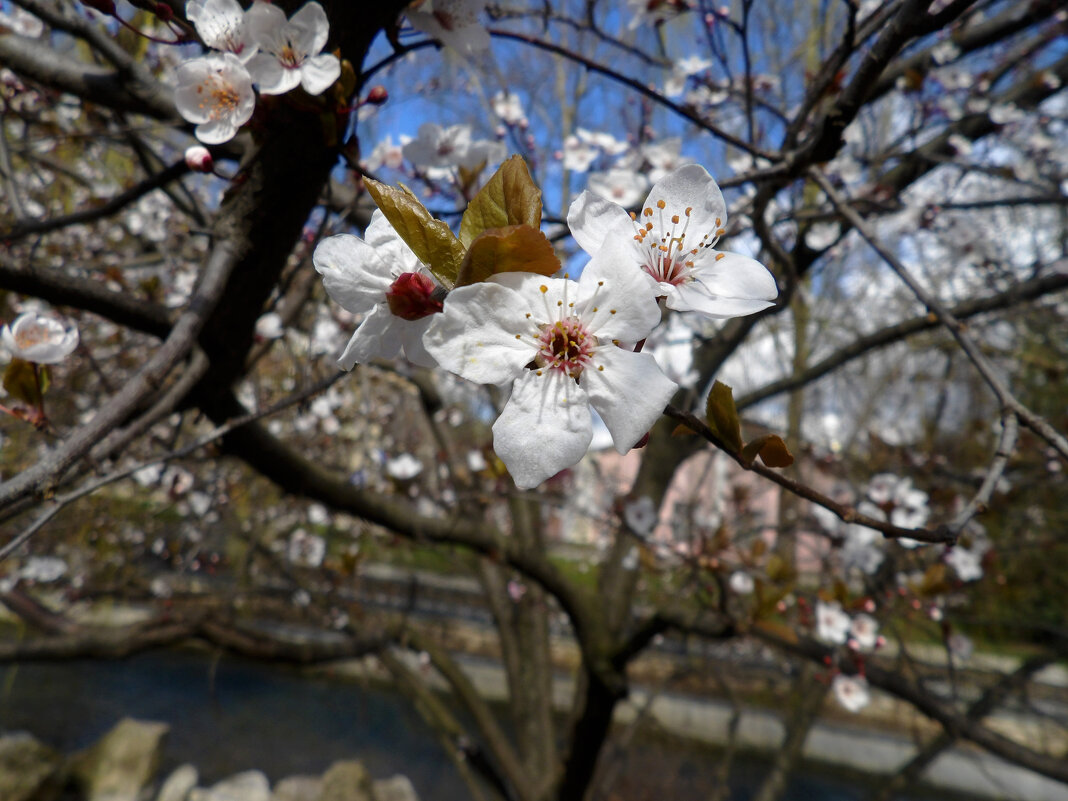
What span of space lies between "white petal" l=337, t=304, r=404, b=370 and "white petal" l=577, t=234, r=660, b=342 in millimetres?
153

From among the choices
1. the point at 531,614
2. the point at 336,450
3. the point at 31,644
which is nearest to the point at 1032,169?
the point at 531,614

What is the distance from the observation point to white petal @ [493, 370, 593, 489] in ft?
1.30

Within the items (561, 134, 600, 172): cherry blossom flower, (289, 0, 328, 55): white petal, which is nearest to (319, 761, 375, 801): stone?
(561, 134, 600, 172): cherry blossom flower

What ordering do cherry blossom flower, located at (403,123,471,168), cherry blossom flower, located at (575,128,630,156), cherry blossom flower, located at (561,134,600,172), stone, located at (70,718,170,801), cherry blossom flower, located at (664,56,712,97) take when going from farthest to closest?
stone, located at (70,718,170,801), cherry blossom flower, located at (561,134,600,172), cherry blossom flower, located at (575,128,630,156), cherry blossom flower, located at (664,56,712,97), cherry blossom flower, located at (403,123,471,168)

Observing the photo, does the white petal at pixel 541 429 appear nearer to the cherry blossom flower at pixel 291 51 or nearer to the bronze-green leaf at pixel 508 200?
the bronze-green leaf at pixel 508 200

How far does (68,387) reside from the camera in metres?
2.52

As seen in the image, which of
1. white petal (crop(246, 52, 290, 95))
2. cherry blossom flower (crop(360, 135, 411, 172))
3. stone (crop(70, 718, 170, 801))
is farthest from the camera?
stone (crop(70, 718, 170, 801))

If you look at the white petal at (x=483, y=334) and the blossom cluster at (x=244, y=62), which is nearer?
the white petal at (x=483, y=334)

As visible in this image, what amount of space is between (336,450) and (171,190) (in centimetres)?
281

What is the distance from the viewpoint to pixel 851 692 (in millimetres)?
2338

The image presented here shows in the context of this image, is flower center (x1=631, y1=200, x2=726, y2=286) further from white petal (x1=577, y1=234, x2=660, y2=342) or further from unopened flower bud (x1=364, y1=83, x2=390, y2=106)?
unopened flower bud (x1=364, y1=83, x2=390, y2=106)

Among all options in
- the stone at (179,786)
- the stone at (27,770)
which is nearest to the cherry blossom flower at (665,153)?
the stone at (179,786)

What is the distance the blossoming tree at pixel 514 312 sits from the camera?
17.1 inches

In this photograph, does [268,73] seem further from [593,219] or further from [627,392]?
[627,392]
